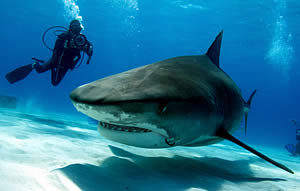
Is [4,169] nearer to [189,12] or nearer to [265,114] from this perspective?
[189,12]

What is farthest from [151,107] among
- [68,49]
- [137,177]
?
[68,49]

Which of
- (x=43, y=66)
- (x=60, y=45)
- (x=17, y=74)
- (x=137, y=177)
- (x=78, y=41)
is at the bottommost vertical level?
(x=137, y=177)

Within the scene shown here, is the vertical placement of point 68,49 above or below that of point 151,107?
above

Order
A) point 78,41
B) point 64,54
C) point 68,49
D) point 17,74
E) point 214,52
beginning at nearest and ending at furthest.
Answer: point 214,52 → point 78,41 → point 68,49 → point 64,54 → point 17,74

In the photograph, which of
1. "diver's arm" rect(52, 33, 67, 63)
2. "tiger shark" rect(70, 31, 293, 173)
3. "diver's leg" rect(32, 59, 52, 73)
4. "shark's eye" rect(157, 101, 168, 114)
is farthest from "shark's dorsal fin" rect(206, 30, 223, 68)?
"diver's leg" rect(32, 59, 52, 73)

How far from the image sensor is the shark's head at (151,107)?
153 centimetres

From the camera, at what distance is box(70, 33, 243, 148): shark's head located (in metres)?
1.53

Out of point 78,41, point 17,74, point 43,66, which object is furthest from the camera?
point 17,74

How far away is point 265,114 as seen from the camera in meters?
146

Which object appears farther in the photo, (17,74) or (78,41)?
(17,74)

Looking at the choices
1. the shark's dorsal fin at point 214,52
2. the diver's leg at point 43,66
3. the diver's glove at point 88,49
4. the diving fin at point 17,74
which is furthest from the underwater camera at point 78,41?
the shark's dorsal fin at point 214,52

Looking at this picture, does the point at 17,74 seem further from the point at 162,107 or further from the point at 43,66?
the point at 162,107

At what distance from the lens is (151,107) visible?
5.21 feet

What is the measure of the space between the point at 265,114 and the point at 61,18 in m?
141
